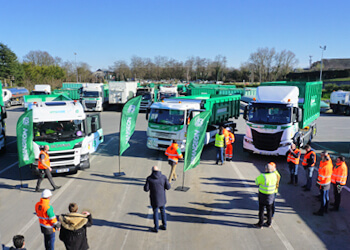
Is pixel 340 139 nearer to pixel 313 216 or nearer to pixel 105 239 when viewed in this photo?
pixel 313 216

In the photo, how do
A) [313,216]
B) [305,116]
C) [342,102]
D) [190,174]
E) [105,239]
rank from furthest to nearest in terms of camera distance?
[342,102] < [305,116] < [190,174] < [313,216] < [105,239]

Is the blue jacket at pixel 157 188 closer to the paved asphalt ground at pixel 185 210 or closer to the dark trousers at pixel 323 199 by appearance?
the paved asphalt ground at pixel 185 210

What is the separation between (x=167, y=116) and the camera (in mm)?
12711

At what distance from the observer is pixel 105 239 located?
629 centimetres

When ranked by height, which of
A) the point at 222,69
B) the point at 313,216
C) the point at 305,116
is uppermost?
the point at 222,69

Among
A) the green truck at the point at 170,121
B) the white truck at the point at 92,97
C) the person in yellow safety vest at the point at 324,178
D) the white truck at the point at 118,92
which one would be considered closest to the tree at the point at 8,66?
the white truck at the point at 92,97

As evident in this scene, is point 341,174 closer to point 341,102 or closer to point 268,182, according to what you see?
point 268,182

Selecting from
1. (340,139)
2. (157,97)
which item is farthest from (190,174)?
(157,97)

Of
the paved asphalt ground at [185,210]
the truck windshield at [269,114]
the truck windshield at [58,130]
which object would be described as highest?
the truck windshield at [269,114]

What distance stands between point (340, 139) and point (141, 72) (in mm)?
73515

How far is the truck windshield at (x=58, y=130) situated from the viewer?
32.3ft

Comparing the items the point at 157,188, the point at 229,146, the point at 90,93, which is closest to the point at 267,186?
the point at 157,188

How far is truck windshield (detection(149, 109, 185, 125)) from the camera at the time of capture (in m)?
12.4

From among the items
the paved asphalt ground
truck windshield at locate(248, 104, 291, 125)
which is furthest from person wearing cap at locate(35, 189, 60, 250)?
truck windshield at locate(248, 104, 291, 125)
